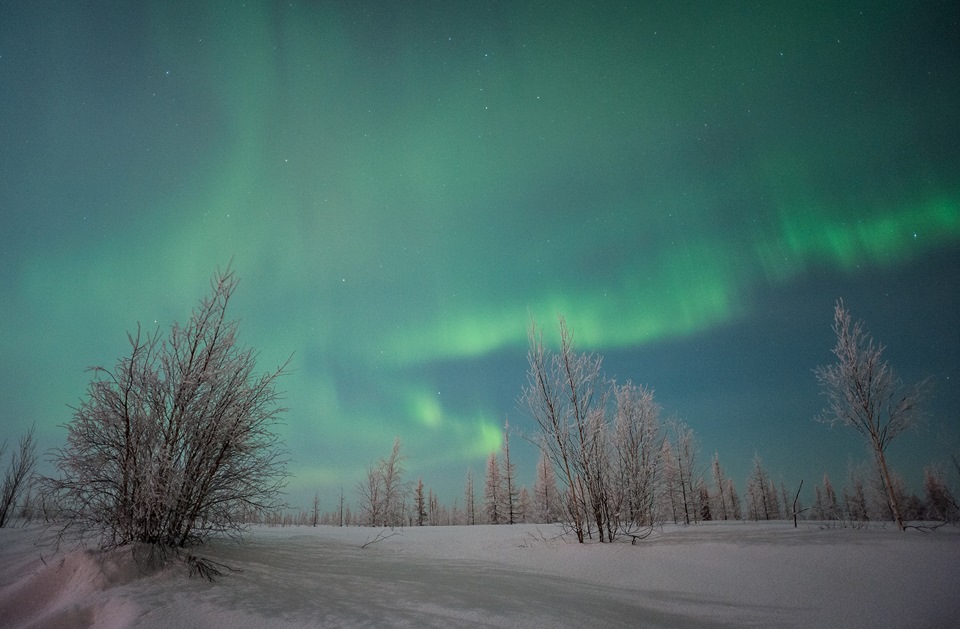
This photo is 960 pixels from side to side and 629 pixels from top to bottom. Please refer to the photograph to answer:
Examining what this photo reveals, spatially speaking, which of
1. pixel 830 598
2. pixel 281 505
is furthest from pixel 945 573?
pixel 281 505

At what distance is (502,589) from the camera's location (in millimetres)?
4219

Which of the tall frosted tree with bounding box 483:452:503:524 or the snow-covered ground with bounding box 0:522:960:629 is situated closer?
the snow-covered ground with bounding box 0:522:960:629

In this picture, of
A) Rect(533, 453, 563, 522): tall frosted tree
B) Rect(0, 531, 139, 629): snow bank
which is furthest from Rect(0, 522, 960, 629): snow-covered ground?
Rect(533, 453, 563, 522): tall frosted tree

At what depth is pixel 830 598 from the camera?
4297 millimetres

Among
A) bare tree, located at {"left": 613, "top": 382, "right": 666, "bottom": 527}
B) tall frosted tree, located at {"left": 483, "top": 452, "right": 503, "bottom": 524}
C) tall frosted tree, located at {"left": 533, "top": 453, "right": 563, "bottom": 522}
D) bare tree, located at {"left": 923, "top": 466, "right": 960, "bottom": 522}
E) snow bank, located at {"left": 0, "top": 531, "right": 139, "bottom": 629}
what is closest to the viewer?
snow bank, located at {"left": 0, "top": 531, "right": 139, "bottom": 629}

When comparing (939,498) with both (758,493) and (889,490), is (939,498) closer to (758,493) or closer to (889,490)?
(758,493)

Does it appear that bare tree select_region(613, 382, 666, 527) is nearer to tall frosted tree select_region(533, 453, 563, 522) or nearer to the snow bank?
the snow bank

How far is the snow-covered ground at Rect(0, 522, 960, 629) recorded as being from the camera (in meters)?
3.31

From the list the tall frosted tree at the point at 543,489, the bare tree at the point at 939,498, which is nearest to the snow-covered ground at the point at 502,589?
the bare tree at the point at 939,498

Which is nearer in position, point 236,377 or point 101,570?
point 101,570

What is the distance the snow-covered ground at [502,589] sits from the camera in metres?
3.31

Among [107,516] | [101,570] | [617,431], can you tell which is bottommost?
[101,570]

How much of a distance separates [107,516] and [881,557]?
10402mm

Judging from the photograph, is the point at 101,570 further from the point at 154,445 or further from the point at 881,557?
the point at 881,557
